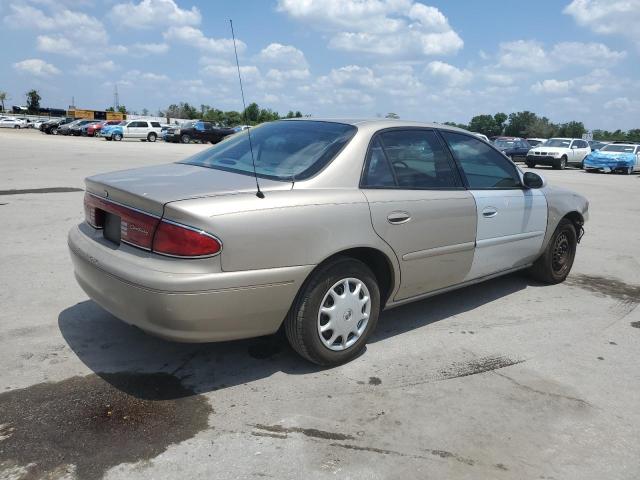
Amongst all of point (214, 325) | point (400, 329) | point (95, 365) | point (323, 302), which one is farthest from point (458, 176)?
point (95, 365)

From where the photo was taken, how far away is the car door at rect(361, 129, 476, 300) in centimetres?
367

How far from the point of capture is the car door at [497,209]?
4410 millimetres

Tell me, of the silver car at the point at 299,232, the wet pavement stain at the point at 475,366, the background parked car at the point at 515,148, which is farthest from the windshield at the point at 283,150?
the background parked car at the point at 515,148

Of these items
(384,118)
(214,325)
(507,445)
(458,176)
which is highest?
(384,118)

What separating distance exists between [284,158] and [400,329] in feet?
5.34

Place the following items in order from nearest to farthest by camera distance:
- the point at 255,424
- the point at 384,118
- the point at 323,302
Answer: the point at 255,424, the point at 323,302, the point at 384,118

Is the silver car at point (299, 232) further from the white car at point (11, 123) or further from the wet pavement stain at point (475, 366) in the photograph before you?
the white car at point (11, 123)

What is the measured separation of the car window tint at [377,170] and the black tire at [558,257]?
2440mm

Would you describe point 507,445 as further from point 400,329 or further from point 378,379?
point 400,329

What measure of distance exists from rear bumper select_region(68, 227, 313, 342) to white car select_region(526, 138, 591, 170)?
87.3ft

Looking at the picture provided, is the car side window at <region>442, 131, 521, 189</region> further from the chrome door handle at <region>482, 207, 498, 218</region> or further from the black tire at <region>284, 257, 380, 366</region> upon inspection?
the black tire at <region>284, 257, 380, 366</region>

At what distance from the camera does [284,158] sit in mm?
3689

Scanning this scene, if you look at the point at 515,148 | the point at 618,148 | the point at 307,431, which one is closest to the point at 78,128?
the point at 515,148

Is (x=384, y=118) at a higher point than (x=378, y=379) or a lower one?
higher
